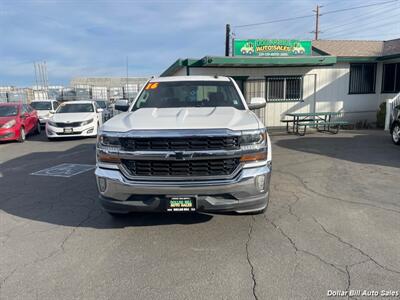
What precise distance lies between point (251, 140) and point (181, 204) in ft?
3.44

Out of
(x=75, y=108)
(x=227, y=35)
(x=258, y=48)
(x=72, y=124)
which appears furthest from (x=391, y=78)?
(x=75, y=108)

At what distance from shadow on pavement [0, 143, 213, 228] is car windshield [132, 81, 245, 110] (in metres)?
1.76

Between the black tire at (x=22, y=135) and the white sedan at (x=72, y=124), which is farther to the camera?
the black tire at (x=22, y=135)

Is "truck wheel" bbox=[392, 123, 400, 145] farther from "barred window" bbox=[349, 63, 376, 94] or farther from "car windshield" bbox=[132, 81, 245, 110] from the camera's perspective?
"car windshield" bbox=[132, 81, 245, 110]

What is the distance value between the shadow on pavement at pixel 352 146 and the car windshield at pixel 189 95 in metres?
4.43

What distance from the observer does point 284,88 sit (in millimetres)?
14453

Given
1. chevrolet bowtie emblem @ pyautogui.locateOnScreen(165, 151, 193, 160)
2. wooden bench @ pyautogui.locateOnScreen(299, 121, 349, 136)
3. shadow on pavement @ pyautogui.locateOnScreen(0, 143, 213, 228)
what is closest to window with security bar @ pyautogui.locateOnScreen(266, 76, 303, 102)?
wooden bench @ pyautogui.locateOnScreen(299, 121, 349, 136)

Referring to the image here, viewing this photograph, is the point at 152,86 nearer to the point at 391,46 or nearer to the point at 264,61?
the point at 264,61

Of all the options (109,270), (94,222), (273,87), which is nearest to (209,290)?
(109,270)

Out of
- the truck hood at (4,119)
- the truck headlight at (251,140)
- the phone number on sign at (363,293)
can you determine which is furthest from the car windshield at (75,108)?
the phone number on sign at (363,293)

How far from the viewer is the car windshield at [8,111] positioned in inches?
497

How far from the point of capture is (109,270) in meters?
3.12

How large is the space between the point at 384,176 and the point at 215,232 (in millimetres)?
4315

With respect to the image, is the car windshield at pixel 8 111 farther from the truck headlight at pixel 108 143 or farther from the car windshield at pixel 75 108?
the truck headlight at pixel 108 143
